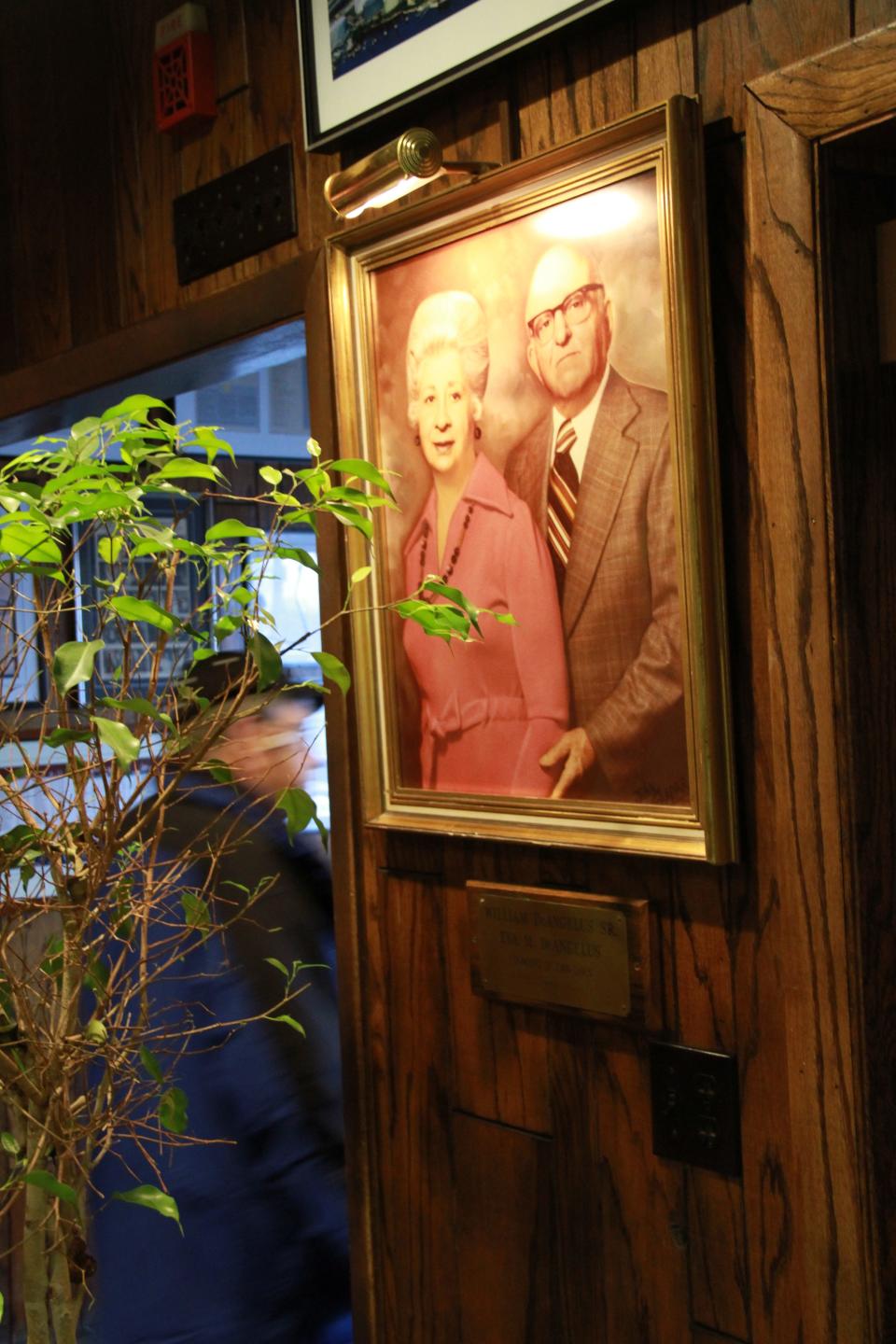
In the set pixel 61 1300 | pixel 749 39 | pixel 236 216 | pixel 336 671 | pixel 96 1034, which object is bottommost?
pixel 61 1300

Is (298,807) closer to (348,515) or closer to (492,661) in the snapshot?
(348,515)

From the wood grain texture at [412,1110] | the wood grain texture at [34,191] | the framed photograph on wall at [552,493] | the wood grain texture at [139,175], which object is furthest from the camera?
the wood grain texture at [34,191]

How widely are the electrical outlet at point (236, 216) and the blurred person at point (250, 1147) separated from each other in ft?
2.52

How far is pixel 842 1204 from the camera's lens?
1.39 m

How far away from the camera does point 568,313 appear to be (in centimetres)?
161

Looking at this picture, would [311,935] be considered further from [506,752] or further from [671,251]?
→ [671,251]

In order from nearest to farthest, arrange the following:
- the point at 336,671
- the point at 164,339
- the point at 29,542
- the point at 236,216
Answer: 1. the point at 29,542
2. the point at 336,671
3. the point at 236,216
4. the point at 164,339

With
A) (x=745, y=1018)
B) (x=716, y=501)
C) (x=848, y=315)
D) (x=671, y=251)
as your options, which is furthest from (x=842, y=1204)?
(x=671, y=251)

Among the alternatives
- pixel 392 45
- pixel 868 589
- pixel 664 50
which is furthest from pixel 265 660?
pixel 392 45

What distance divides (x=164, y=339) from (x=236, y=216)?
10.9 inches

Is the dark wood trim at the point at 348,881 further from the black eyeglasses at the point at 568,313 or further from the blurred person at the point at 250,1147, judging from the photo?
the blurred person at the point at 250,1147

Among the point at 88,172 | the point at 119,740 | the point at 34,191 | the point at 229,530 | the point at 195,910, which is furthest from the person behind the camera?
the point at 34,191

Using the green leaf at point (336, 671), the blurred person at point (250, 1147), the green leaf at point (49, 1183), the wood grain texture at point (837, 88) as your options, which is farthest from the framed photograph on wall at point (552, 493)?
the blurred person at point (250, 1147)

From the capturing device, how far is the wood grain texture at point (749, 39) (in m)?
1.36
